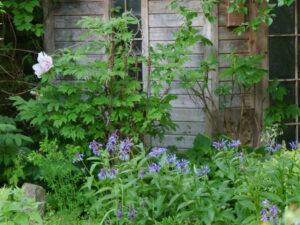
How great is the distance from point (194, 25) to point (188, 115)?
Answer: 1.20 m

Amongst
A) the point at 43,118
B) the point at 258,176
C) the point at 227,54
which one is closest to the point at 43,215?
the point at 43,118

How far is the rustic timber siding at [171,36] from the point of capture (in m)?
5.34

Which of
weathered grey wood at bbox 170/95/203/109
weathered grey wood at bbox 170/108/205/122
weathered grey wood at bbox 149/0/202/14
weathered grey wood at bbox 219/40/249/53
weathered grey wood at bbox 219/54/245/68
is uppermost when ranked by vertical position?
weathered grey wood at bbox 149/0/202/14

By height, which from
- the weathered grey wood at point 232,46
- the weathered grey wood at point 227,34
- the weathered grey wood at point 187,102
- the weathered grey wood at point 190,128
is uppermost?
the weathered grey wood at point 227,34

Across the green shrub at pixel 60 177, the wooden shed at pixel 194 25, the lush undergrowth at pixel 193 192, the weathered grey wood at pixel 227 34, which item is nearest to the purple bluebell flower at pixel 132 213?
the lush undergrowth at pixel 193 192

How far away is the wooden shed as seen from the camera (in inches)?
209

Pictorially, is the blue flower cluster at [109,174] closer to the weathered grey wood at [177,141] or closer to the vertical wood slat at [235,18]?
the weathered grey wood at [177,141]

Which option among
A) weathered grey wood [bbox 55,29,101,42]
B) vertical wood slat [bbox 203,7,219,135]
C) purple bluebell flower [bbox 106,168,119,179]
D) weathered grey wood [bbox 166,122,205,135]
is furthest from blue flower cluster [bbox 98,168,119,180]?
weathered grey wood [bbox 55,29,101,42]

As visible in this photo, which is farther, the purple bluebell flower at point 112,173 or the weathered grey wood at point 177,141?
the weathered grey wood at point 177,141

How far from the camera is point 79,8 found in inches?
222

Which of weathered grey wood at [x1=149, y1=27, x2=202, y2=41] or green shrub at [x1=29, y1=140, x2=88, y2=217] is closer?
green shrub at [x1=29, y1=140, x2=88, y2=217]

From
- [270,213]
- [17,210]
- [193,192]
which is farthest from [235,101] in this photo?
[17,210]

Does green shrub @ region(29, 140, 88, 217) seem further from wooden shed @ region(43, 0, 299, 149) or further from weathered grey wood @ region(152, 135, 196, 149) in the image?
wooden shed @ region(43, 0, 299, 149)

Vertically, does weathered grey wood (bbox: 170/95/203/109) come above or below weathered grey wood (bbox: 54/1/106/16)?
below
